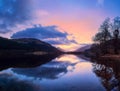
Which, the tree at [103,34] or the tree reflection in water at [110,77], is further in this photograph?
the tree at [103,34]

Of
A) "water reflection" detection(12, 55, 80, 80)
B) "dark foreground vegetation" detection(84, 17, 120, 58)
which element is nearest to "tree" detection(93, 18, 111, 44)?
"dark foreground vegetation" detection(84, 17, 120, 58)

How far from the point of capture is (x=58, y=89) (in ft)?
73.5

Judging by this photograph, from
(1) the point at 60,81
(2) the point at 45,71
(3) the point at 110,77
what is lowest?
(3) the point at 110,77

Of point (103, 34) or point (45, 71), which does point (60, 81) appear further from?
point (103, 34)

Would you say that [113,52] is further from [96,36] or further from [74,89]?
[74,89]

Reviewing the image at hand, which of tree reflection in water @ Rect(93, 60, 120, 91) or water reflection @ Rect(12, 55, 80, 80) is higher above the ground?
water reflection @ Rect(12, 55, 80, 80)

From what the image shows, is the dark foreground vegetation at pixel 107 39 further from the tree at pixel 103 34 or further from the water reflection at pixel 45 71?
the water reflection at pixel 45 71

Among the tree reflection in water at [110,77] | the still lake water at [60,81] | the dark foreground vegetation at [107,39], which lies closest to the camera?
the still lake water at [60,81]

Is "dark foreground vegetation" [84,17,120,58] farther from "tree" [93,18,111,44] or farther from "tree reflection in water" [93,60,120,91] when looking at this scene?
"tree reflection in water" [93,60,120,91]

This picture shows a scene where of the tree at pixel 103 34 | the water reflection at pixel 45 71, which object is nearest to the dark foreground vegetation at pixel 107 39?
the tree at pixel 103 34

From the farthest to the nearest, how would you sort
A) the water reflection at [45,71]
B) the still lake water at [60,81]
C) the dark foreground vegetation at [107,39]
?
the dark foreground vegetation at [107,39]
the water reflection at [45,71]
the still lake water at [60,81]

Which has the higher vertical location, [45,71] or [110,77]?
[45,71]

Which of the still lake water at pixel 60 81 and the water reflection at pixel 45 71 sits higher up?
the water reflection at pixel 45 71

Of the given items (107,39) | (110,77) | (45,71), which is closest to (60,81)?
(110,77)
